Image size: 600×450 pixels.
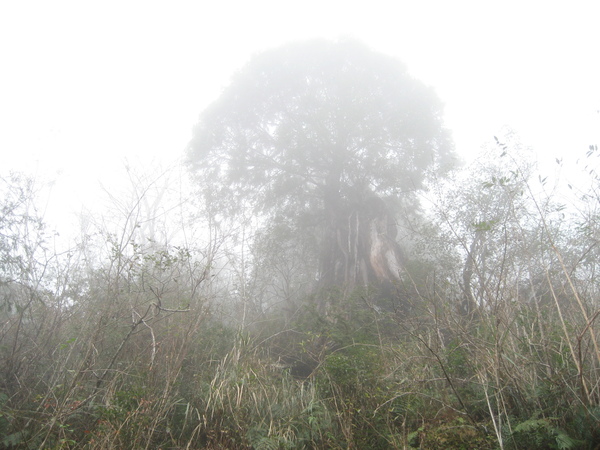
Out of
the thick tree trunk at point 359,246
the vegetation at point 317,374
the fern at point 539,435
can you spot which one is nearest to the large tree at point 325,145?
the thick tree trunk at point 359,246

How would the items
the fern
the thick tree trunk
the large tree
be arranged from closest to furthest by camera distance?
the fern → the thick tree trunk → the large tree

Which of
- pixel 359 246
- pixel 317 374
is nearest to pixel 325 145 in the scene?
pixel 359 246

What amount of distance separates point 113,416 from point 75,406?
0.32 metres

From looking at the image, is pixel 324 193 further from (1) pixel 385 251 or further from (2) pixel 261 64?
(2) pixel 261 64

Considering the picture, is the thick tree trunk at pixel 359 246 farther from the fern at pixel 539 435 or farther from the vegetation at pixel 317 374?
the fern at pixel 539 435

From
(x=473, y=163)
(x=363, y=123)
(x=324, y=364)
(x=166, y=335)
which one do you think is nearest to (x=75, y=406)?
(x=166, y=335)

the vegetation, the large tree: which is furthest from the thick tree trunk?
the vegetation

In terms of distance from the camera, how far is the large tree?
39.9 ft

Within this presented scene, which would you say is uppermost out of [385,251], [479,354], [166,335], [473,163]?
[473,163]

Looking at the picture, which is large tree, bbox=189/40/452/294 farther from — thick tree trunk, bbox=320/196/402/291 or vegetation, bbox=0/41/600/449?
vegetation, bbox=0/41/600/449

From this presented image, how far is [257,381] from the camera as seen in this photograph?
3.88 metres

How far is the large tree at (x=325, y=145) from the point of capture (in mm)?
12172

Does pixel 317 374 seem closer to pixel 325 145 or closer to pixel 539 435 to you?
pixel 539 435

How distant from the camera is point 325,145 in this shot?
12438 mm
